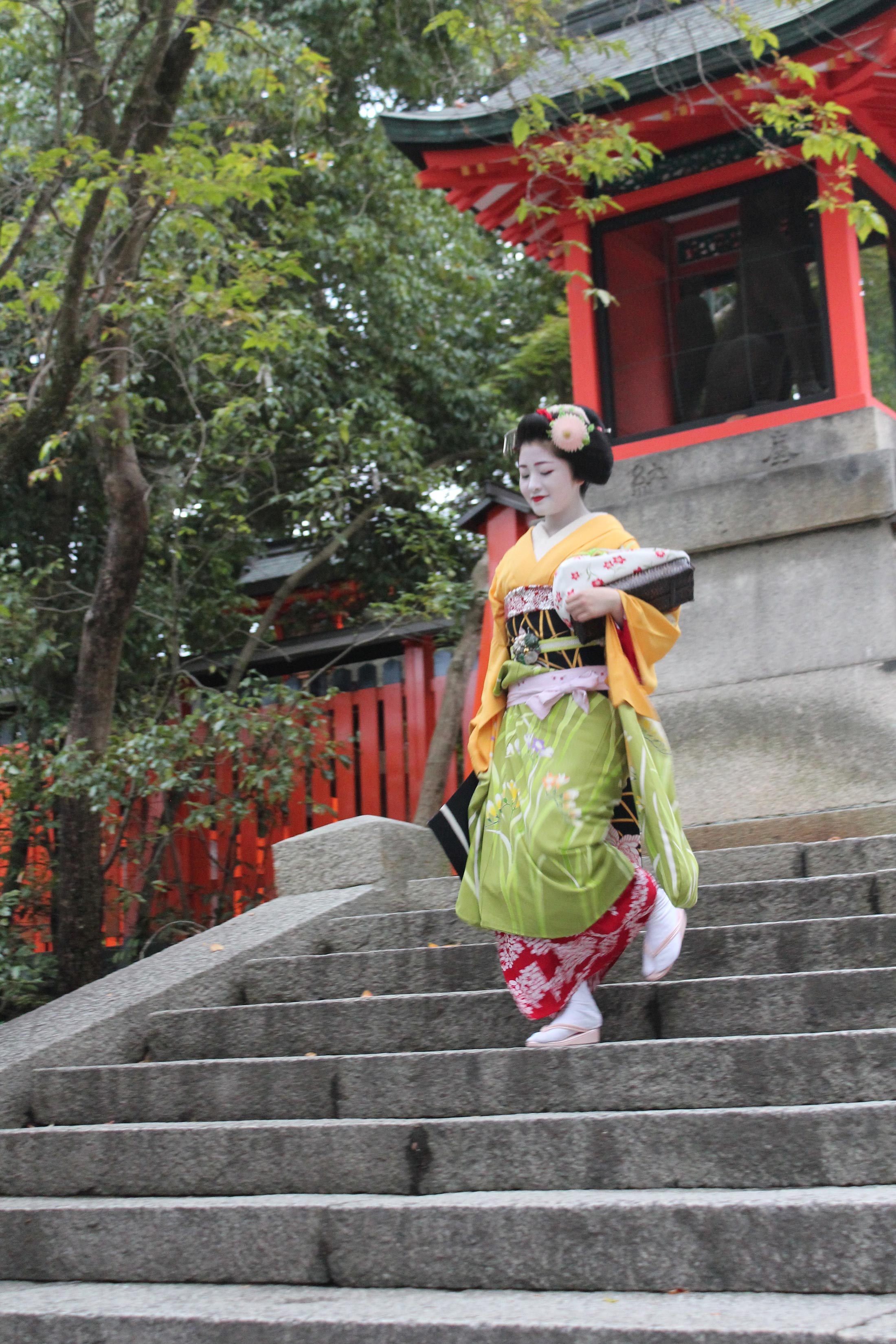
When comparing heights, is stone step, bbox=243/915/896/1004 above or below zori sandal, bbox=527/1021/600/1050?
above

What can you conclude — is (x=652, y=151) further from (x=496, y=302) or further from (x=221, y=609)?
(x=496, y=302)

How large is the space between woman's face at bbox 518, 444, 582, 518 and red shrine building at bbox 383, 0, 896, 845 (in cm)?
249

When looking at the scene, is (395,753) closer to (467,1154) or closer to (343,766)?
(343,766)

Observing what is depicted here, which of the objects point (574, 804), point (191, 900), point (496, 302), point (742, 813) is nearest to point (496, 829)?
point (574, 804)

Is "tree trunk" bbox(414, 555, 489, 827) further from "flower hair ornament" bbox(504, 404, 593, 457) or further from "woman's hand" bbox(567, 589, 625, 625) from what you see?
"woman's hand" bbox(567, 589, 625, 625)

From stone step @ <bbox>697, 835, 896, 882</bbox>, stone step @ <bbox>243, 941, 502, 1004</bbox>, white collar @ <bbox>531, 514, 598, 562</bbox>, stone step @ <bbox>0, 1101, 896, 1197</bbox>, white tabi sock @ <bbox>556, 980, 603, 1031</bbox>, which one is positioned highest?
white collar @ <bbox>531, 514, 598, 562</bbox>

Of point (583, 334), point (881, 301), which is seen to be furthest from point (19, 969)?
point (881, 301)

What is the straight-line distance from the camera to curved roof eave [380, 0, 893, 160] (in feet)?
18.5

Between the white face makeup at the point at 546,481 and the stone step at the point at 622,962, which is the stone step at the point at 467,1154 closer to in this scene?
the stone step at the point at 622,962

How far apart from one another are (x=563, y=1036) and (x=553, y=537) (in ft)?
4.59

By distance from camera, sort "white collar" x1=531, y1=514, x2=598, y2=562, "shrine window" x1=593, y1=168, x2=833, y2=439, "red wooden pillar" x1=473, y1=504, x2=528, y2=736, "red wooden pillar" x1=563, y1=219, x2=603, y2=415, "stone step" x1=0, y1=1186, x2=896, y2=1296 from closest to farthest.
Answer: "stone step" x1=0, y1=1186, x2=896, y2=1296 → "white collar" x1=531, y1=514, x2=598, y2=562 → "shrine window" x1=593, y1=168, x2=833, y2=439 → "red wooden pillar" x1=563, y1=219, x2=603, y2=415 → "red wooden pillar" x1=473, y1=504, x2=528, y2=736

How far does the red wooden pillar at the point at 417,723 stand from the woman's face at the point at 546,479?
170 inches

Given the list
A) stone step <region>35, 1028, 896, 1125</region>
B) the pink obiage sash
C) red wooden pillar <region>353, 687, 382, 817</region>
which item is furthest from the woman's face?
red wooden pillar <region>353, 687, 382, 817</region>

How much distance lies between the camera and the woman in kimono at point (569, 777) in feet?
10.6
